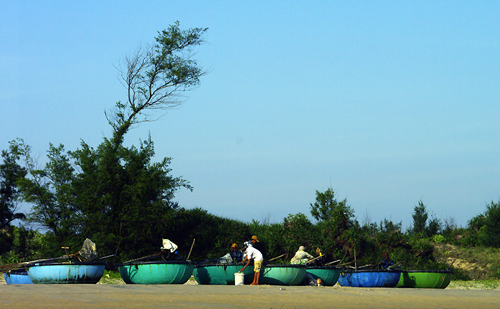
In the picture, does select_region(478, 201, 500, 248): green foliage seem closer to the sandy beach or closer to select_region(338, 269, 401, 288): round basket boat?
select_region(338, 269, 401, 288): round basket boat

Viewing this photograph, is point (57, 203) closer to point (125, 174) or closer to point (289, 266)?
point (125, 174)

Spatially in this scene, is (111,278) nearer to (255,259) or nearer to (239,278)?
(239,278)

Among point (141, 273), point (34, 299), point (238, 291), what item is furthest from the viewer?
point (141, 273)

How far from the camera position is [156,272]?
19.7 metres

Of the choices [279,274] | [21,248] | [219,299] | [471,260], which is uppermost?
[21,248]

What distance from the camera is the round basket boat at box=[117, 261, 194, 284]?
19656 mm

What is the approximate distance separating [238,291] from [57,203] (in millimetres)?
18916

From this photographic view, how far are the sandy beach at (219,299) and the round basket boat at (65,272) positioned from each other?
2.98 metres

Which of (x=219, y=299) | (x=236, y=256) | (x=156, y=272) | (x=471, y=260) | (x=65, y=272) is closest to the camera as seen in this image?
(x=219, y=299)

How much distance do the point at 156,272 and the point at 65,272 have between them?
3137mm

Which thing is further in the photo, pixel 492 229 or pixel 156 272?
pixel 492 229

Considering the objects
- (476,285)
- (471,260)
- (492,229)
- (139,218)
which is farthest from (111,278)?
(492,229)

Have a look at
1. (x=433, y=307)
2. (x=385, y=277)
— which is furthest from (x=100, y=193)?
(x=433, y=307)

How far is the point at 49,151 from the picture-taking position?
108 ft
